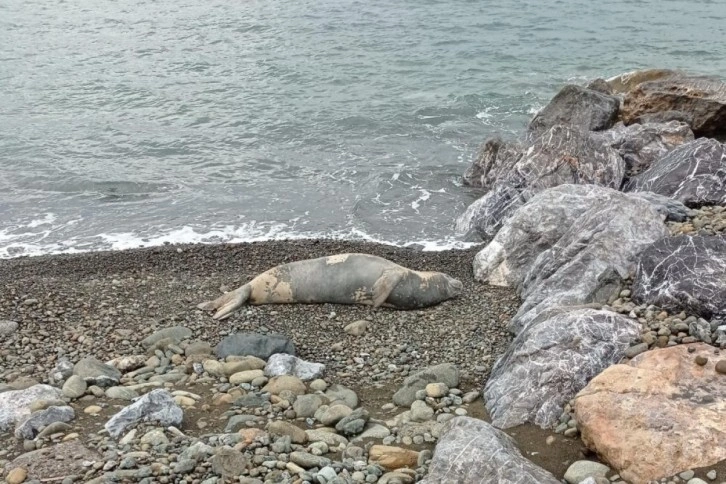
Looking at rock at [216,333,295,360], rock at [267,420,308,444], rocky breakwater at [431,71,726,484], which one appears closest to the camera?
rocky breakwater at [431,71,726,484]

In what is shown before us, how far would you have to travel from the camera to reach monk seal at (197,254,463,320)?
8.85 meters

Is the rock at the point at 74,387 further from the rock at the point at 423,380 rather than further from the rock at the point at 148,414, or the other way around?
the rock at the point at 423,380

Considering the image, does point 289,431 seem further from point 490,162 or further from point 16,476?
point 490,162

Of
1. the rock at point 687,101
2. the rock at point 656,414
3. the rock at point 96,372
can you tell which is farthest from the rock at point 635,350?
the rock at point 687,101

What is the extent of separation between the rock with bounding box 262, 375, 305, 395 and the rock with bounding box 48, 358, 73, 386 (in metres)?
1.81

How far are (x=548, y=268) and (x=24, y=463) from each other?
546 cm

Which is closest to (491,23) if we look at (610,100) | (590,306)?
(610,100)

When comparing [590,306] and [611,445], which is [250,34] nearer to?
[590,306]

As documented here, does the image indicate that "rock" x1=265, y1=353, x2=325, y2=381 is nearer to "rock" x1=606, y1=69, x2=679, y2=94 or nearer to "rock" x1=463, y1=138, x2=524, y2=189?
"rock" x1=463, y1=138, x2=524, y2=189

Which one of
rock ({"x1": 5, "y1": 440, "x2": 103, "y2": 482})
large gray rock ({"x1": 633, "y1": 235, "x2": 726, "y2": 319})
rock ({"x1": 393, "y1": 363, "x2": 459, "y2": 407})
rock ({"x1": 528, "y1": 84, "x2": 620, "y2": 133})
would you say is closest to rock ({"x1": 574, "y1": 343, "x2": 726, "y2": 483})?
large gray rock ({"x1": 633, "y1": 235, "x2": 726, "y2": 319})

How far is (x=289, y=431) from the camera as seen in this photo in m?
5.73

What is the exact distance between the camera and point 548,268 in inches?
331

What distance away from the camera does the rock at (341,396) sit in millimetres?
6531

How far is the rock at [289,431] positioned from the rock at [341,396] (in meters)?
0.71
